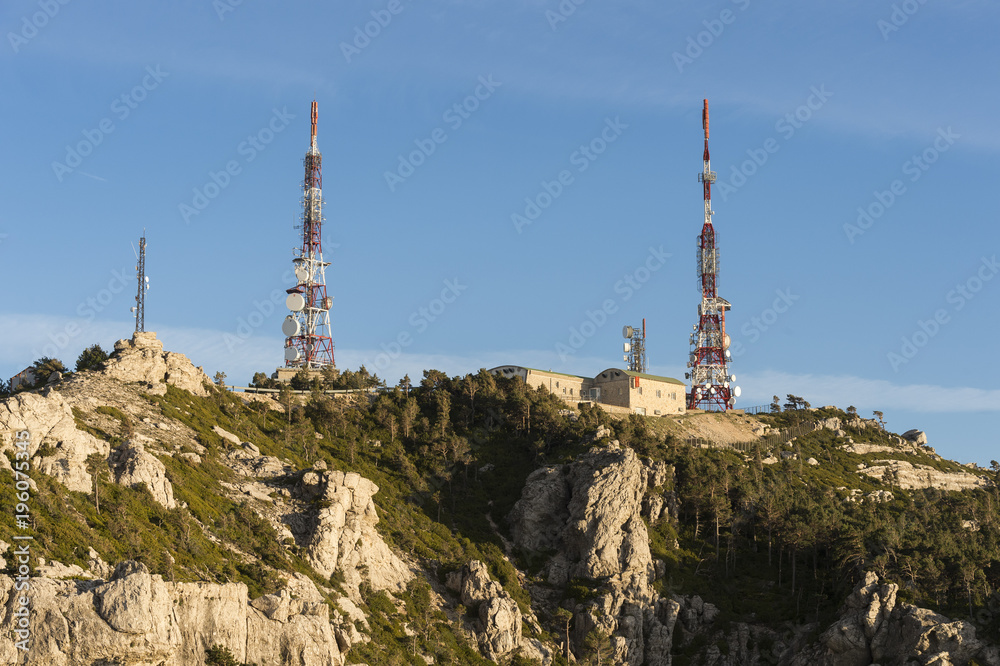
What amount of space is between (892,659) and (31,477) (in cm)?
7959

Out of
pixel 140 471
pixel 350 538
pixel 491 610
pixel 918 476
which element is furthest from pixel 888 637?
pixel 140 471

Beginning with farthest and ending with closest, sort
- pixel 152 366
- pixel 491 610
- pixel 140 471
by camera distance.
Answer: pixel 152 366 → pixel 491 610 → pixel 140 471

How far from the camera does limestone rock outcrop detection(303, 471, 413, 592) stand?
10706cm

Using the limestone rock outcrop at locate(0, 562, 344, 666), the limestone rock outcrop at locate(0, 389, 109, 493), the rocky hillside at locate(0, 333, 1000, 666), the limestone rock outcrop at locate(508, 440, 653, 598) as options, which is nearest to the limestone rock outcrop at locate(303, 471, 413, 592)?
the rocky hillside at locate(0, 333, 1000, 666)

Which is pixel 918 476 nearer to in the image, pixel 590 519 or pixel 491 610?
pixel 590 519

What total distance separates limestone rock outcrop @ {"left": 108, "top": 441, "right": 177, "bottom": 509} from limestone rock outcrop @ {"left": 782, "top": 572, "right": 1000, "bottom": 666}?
6270 centimetres

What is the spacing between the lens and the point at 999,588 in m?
114

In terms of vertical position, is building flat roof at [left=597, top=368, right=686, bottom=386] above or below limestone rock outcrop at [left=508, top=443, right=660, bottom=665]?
above

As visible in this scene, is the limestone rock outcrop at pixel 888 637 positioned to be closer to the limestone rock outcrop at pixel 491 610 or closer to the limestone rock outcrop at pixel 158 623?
the limestone rock outcrop at pixel 491 610

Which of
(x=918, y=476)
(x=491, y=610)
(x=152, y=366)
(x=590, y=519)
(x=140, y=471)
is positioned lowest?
(x=491, y=610)

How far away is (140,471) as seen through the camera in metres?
98.9

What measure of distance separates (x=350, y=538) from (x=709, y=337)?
316 feet

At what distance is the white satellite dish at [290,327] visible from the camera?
161 m

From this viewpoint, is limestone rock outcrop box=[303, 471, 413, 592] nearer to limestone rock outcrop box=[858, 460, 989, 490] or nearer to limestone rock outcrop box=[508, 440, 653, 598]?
limestone rock outcrop box=[508, 440, 653, 598]
